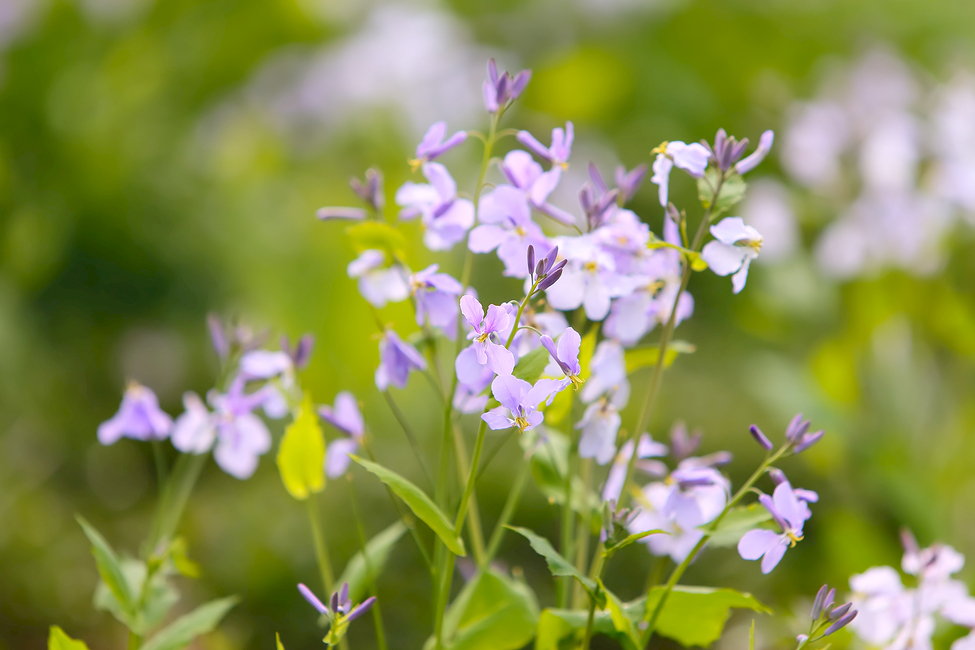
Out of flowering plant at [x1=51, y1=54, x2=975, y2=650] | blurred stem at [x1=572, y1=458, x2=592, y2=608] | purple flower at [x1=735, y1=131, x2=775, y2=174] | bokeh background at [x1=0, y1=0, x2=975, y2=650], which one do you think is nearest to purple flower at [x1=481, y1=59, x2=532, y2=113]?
flowering plant at [x1=51, y1=54, x2=975, y2=650]

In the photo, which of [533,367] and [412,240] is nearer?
[533,367]

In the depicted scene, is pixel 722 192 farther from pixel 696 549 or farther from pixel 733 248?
pixel 696 549

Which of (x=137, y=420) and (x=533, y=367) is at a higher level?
(x=533, y=367)

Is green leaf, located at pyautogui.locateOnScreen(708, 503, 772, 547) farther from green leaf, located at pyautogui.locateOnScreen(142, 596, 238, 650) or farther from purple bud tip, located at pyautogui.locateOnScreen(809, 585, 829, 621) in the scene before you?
green leaf, located at pyautogui.locateOnScreen(142, 596, 238, 650)

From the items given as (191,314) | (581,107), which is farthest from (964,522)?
(191,314)

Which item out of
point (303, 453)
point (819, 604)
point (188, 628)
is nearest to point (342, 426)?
point (303, 453)

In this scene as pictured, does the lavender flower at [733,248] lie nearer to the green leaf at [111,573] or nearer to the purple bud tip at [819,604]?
the purple bud tip at [819,604]
